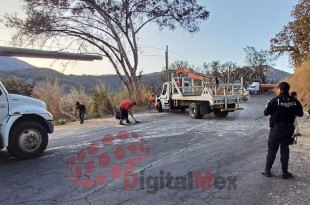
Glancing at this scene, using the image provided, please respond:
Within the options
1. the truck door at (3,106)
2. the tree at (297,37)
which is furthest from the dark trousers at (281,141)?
the tree at (297,37)

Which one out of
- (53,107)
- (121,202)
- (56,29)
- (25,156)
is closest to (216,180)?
(121,202)

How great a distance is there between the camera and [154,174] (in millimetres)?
6344

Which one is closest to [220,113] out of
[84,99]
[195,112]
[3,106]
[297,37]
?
[195,112]

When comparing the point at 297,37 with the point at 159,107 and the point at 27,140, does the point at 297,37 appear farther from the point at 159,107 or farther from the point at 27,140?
the point at 27,140

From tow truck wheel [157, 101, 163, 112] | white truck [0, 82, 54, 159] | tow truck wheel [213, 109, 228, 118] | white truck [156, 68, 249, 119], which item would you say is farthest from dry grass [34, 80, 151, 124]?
white truck [0, 82, 54, 159]

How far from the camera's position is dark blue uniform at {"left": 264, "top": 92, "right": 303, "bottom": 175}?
5.95m

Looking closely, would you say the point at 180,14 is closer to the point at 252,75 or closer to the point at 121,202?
the point at 121,202

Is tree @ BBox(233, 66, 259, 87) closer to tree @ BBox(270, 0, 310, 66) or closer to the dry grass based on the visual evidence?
tree @ BBox(270, 0, 310, 66)

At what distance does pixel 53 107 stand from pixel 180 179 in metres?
15.2

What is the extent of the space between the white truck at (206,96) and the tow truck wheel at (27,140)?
31.4ft

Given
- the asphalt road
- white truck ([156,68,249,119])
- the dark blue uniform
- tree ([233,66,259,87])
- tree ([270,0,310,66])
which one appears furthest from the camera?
tree ([233,66,259,87])

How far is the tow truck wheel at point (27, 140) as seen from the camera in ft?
25.0

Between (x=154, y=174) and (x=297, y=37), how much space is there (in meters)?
31.3

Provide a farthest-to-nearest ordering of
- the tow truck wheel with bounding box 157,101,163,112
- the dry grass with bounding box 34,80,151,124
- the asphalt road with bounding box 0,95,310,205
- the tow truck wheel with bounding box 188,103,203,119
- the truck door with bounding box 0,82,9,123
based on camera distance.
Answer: the tow truck wheel with bounding box 157,101,163,112 → the dry grass with bounding box 34,80,151,124 → the tow truck wheel with bounding box 188,103,203,119 → the truck door with bounding box 0,82,9,123 → the asphalt road with bounding box 0,95,310,205
